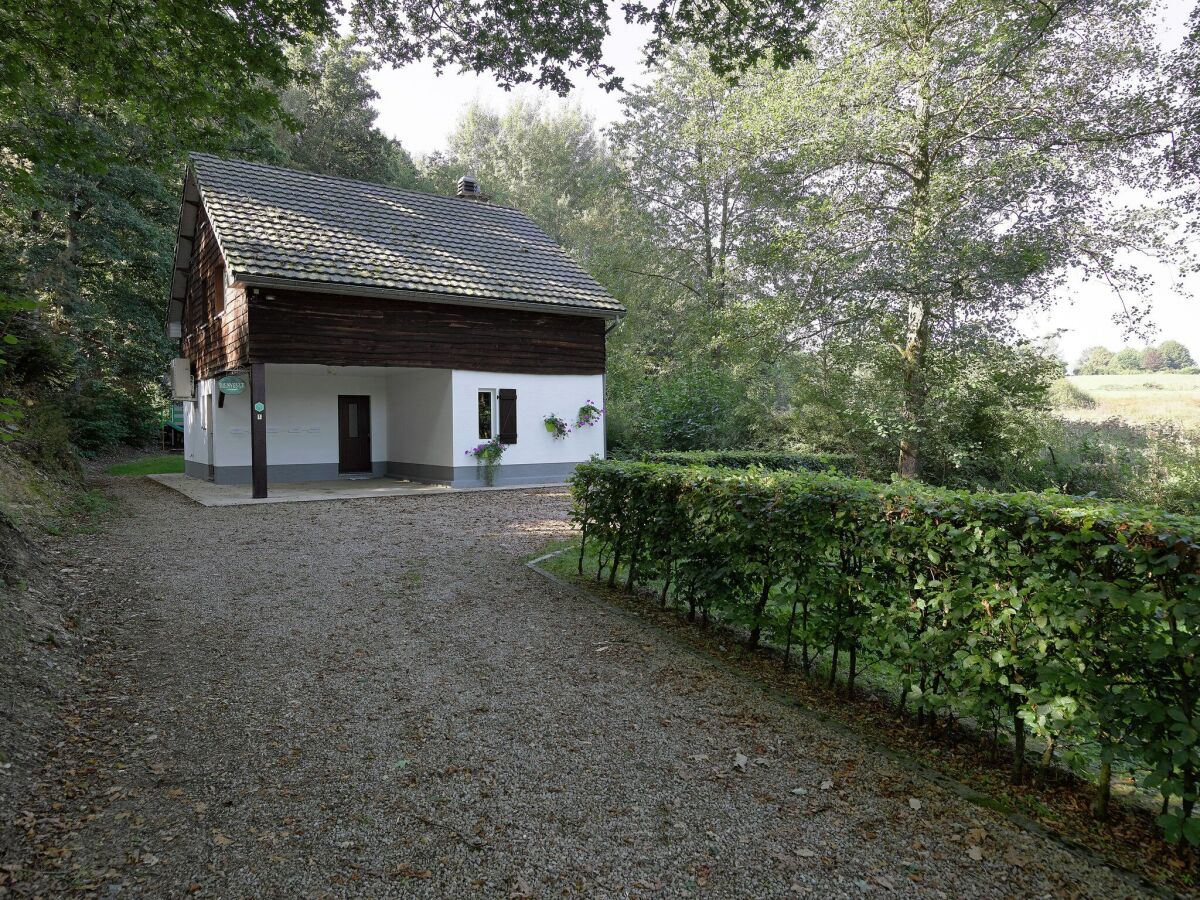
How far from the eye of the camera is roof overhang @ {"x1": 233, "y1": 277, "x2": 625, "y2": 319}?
14.0 meters

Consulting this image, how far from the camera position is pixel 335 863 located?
285cm

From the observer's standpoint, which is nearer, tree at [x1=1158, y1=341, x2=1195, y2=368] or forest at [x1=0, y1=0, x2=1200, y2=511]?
forest at [x1=0, y1=0, x2=1200, y2=511]

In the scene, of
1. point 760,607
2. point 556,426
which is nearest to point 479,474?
point 556,426

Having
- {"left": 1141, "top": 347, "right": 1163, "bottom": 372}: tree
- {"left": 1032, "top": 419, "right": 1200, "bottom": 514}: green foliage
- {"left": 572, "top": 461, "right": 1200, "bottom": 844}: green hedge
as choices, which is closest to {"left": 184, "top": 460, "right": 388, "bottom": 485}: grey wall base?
{"left": 572, "top": 461, "right": 1200, "bottom": 844}: green hedge

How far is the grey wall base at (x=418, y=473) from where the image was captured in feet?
55.5

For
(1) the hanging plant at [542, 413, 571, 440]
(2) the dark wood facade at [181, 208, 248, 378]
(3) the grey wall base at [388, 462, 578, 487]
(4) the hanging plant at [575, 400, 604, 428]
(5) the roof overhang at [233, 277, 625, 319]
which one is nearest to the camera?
(5) the roof overhang at [233, 277, 625, 319]

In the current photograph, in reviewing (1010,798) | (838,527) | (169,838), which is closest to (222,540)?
(169,838)

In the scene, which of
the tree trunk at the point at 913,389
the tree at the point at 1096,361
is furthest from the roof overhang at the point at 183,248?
the tree at the point at 1096,361

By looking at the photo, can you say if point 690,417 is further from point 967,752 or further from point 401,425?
point 967,752

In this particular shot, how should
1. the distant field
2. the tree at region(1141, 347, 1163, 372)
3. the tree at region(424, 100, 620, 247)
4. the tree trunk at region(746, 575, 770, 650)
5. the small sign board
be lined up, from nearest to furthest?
the tree trunk at region(746, 575, 770, 650) < the small sign board < the distant field < the tree at region(1141, 347, 1163, 372) < the tree at region(424, 100, 620, 247)

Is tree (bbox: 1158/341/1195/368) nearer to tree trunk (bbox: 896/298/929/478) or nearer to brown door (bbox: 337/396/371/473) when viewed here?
tree trunk (bbox: 896/298/929/478)

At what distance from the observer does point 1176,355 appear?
29406 mm

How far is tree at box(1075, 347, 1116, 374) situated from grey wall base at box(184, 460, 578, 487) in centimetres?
2321

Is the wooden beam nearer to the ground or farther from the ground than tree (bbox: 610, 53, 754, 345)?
nearer to the ground
